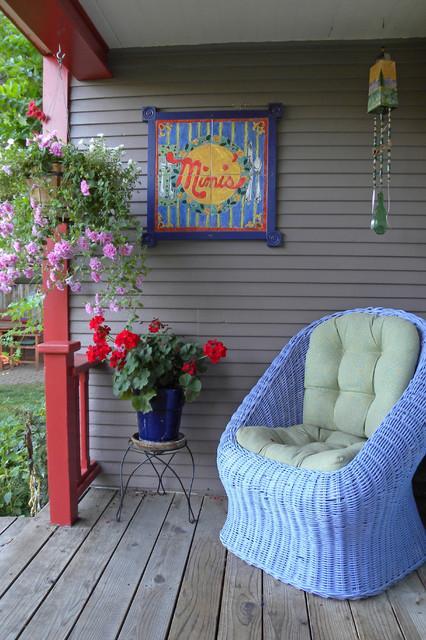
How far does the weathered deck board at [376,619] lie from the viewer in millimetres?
1660

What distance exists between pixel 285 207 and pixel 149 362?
1091mm

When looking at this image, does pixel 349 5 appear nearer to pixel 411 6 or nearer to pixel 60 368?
pixel 411 6

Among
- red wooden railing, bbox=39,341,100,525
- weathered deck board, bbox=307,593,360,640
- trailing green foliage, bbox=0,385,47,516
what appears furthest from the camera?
trailing green foliage, bbox=0,385,47,516

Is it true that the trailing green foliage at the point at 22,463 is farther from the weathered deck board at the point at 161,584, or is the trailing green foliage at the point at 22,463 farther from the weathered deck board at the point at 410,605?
the weathered deck board at the point at 410,605

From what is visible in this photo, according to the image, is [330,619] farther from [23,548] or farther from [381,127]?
[381,127]

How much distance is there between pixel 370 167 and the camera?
8.70 ft

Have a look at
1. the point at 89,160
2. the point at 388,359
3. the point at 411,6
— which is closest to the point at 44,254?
the point at 89,160

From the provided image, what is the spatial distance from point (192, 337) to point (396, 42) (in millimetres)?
1867

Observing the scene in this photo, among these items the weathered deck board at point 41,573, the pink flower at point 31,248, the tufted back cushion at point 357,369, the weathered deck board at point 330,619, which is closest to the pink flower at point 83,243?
the pink flower at point 31,248

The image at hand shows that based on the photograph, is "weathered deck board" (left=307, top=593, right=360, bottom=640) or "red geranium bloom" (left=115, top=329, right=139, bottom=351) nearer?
"weathered deck board" (left=307, top=593, right=360, bottom=640)

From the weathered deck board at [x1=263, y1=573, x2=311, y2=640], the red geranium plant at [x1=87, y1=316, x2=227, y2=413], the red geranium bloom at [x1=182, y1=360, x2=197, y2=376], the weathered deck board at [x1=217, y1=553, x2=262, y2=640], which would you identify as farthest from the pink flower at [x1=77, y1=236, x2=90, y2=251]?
the weathered deck board at [x1=263, y1=573, x2=311, y2=640]

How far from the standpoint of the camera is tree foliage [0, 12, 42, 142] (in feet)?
12.1

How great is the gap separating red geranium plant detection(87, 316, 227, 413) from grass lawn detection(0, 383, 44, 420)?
6.46 ft

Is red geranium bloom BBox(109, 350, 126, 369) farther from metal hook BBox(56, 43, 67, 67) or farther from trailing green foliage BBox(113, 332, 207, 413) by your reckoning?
metal hook BBox(56, 43, 67, 67)
